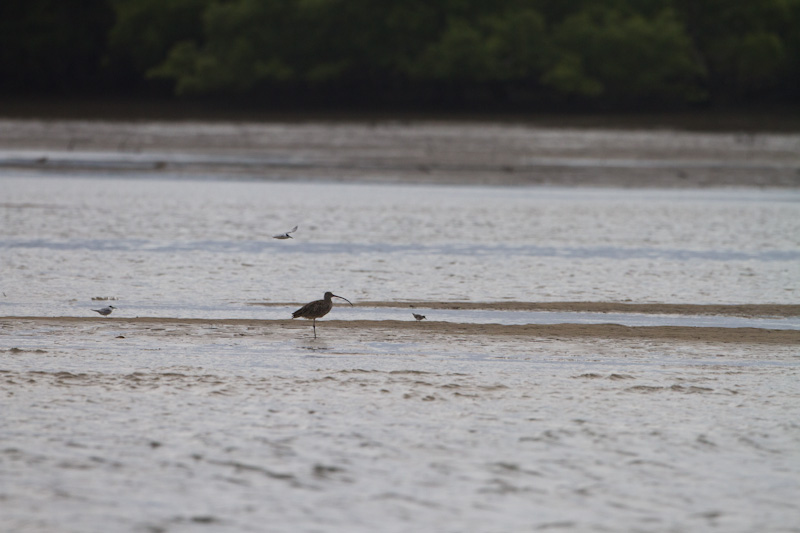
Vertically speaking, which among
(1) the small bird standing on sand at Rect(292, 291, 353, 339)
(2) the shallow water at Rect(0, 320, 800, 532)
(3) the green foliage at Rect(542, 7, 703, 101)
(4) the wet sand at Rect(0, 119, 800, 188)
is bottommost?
→ (2) the shallow water at Rect(0, 320, 800, 532)

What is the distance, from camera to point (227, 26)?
66.9 metres

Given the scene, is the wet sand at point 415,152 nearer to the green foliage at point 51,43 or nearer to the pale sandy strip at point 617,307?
the pale sandy strip at point 617,307

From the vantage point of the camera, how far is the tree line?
64.0 m

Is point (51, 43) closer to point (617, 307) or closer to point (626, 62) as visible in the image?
point (626, 62)

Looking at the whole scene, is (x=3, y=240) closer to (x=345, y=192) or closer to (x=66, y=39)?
(x=345, y=192)

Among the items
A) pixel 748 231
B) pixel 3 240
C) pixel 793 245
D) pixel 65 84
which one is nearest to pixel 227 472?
pixel 3 240

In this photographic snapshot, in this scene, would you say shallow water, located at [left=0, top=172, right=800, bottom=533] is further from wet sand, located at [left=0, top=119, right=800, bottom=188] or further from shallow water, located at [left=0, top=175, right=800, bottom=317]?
wet sand, located at [left=0, top=119, right=800, bottom=188]

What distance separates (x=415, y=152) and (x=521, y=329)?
27.3 m

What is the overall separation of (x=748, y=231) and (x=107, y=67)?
193 feet

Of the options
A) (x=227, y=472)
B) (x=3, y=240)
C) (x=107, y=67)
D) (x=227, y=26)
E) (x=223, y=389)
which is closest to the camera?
(x=227, y=472)

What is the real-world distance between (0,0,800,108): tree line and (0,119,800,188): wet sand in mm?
11670

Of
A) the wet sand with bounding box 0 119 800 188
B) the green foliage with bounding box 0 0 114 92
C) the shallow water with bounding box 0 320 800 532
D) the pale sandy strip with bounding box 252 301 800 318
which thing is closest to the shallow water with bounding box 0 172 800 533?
the shallow water with bounding box 0 320 800 532

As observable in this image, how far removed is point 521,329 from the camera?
1036cm

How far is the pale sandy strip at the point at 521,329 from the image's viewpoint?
1009cm
